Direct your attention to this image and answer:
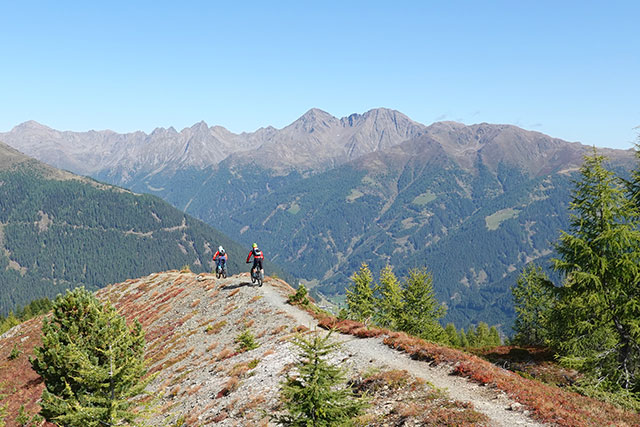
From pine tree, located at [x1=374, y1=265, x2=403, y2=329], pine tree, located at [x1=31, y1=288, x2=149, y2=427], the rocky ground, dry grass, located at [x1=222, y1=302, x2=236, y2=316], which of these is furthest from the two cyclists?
pine tree, located at [x1=374, y1=265, x2=403, y2=329]

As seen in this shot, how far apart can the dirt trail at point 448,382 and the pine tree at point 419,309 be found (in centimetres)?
2374

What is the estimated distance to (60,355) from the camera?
70.4 ft

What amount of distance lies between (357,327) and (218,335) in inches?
500

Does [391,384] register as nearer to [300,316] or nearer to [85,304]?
[300,316]

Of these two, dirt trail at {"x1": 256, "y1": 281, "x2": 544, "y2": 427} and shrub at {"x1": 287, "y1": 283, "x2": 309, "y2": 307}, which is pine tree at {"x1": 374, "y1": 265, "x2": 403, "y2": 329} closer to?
shrub at {"x1": 287, "y1": 283, "x2": 309, "y2": 307}

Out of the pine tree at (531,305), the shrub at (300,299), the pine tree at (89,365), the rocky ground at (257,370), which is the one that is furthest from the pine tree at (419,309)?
the pine tree at (89,365)

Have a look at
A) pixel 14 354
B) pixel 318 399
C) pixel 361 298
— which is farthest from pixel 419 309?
pixel 14 354

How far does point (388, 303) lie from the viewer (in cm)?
4794

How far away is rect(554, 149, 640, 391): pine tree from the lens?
832 inches

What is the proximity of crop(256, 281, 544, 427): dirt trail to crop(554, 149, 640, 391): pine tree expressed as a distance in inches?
373

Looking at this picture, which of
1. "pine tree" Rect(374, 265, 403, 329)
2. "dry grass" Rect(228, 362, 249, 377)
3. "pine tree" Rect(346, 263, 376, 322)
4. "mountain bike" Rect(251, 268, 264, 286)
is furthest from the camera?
"pine tree" Rect(374, 265, 403, 329)

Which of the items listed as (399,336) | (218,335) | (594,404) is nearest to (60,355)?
(218,335)

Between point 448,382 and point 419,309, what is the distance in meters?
32.9

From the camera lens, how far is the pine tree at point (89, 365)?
13914mm
